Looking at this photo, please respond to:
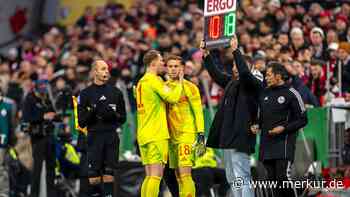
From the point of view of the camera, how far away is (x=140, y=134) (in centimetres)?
1543

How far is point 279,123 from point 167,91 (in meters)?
1.66

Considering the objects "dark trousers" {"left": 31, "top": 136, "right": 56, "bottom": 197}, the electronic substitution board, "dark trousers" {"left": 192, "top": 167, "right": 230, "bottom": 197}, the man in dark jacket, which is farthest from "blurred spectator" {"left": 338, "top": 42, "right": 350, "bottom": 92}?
"dark trousers" {"left": 31, "top": 136, "right": 56, "bottom": 197}

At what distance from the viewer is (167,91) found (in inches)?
598

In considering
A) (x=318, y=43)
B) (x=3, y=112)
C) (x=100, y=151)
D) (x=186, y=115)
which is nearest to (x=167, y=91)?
(x=186, y=115)

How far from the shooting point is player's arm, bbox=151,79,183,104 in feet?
49.8

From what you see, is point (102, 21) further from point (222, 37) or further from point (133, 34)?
point (222, 37)

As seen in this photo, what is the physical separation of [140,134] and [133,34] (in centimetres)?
991

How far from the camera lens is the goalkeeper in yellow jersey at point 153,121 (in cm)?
1520

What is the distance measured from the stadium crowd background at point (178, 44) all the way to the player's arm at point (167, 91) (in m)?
2.89

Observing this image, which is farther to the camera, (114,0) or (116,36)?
(114,0)

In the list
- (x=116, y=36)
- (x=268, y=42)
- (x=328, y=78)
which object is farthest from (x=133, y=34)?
(x=328, y=78)

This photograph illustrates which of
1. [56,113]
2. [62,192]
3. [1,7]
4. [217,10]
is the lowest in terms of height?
[62,192]

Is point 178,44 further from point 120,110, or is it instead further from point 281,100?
point 281,100

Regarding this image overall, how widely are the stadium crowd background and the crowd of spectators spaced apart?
17 mm
